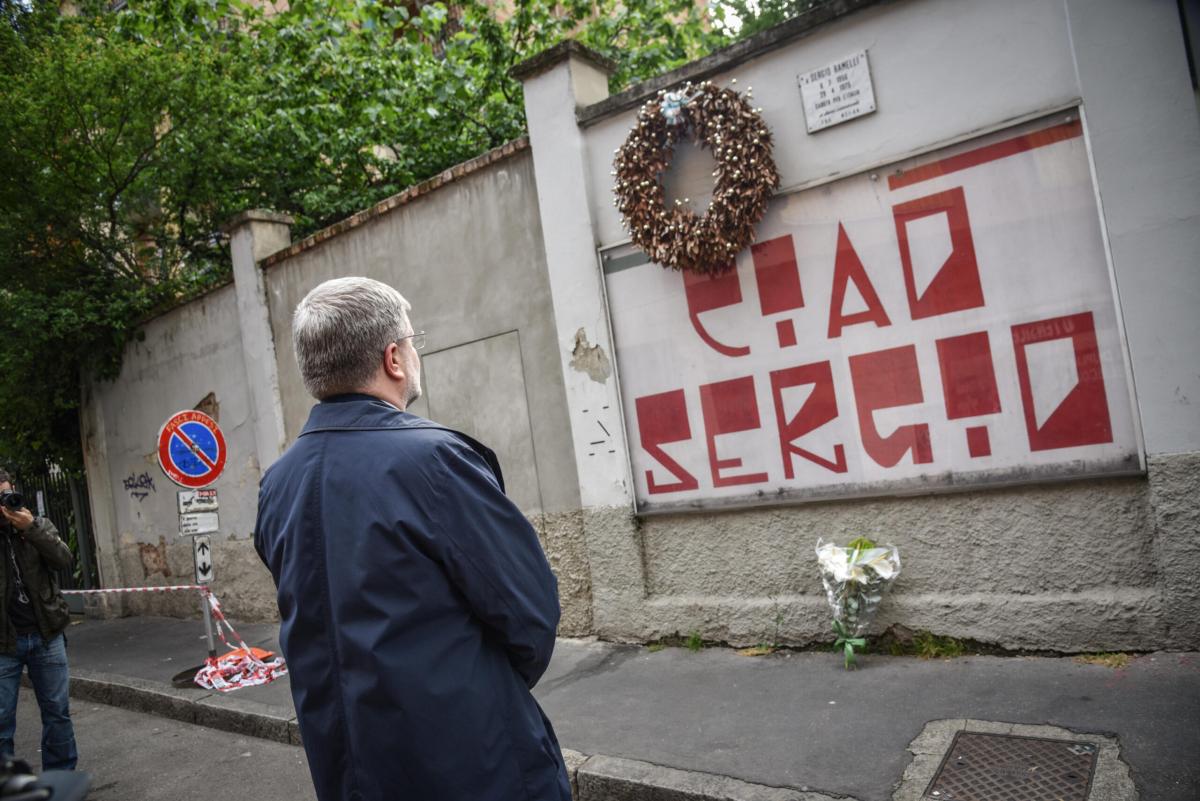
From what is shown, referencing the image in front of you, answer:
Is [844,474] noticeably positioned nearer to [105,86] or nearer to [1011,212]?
[1011,212]

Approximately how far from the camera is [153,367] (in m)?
10.2

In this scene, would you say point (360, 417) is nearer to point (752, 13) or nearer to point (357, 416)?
point (357, 416)

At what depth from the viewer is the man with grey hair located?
178 centimetres

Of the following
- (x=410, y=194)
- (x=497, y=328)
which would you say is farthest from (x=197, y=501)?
(x=410, y=194)

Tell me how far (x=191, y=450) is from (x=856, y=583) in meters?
5.45

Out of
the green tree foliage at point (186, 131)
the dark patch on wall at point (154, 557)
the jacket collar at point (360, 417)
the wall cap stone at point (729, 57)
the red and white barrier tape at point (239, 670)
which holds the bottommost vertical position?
the red and white barrier tape at point (239, 670)

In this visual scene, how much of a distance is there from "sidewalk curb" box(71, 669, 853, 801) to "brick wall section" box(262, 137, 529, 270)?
420 centimetres

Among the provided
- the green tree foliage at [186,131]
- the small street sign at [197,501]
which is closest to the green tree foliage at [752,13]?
the green tree foliage at [186,131]

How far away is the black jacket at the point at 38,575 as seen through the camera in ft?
15.0

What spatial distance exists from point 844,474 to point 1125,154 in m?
2.24

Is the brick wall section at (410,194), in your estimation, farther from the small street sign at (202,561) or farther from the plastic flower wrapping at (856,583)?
the plastic flower wrapping at (856,583)

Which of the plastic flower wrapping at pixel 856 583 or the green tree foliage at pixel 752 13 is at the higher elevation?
the green tree foliage at pixel 752 13

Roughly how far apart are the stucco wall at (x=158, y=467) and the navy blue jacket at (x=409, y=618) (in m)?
7.21

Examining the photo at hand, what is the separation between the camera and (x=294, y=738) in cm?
530
